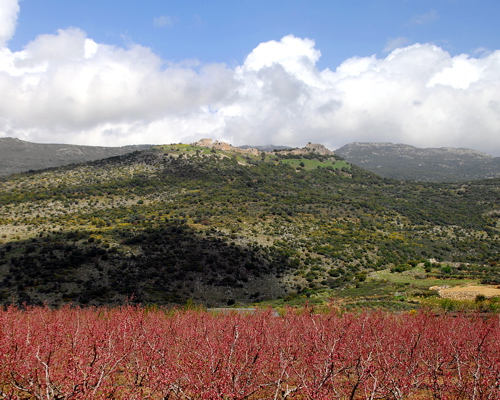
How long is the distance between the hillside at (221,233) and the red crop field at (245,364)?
14.2ft

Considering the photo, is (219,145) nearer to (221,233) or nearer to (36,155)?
(221,233)

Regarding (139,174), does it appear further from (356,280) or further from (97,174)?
(356,280)

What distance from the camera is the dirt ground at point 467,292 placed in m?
28.6

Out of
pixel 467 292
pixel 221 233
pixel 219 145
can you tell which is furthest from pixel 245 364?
pixel 219 145

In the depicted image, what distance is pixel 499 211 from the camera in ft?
261

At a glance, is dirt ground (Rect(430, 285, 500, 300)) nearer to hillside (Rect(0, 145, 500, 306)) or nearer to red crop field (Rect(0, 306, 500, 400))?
hillside (Rect(0, 145, 500, 306))

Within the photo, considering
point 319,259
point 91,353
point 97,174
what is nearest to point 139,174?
point 97,174

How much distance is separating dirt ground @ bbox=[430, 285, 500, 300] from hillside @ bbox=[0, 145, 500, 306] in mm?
2283

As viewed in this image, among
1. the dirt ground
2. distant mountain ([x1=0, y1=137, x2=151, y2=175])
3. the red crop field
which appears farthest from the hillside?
distant mountain ([x1=0, y1=137, x2=151, y2=175])

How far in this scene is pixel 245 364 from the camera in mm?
7020

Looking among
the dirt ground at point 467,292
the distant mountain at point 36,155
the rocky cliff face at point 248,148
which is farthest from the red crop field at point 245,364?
the distant mountain at point 36,155

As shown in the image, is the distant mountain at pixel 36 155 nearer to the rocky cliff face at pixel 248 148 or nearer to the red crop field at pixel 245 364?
the rocky cliff face at pixel 248 148

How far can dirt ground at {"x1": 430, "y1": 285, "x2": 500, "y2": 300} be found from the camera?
2862 cm

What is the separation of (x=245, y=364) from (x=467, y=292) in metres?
31.2
